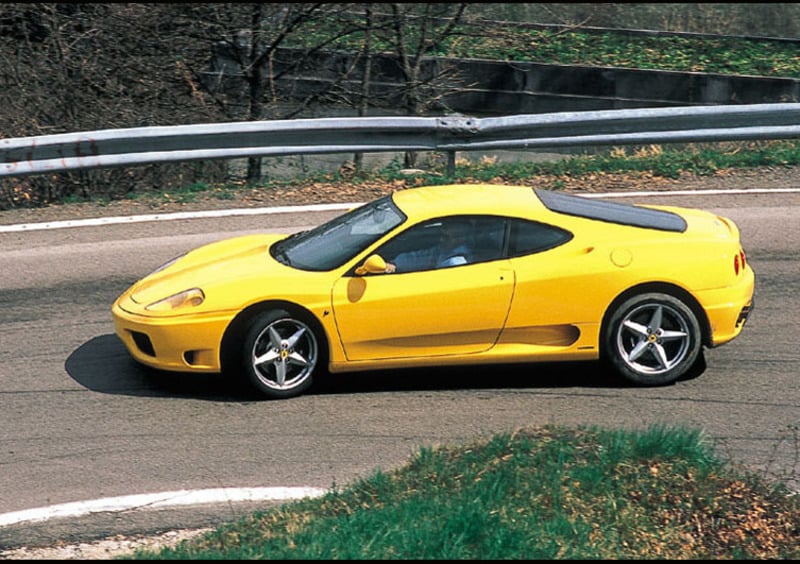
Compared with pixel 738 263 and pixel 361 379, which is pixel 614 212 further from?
pixel 361 379

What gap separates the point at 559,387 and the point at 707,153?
671cm

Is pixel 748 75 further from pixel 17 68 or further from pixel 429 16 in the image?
pixel 17 68

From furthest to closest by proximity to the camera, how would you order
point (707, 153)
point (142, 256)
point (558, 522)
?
1. point (707, 153)
2. point (142, 256)
3. point (558, 522)

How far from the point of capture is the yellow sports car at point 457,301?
8.13 m

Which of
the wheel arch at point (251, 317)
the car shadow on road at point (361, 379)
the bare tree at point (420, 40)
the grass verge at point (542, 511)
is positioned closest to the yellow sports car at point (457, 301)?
the wheel arch at point (251, 317)

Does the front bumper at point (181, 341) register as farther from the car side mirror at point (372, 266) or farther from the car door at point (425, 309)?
the car side mirror at point (372, 266)

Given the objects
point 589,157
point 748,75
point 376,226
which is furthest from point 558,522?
point 748,75

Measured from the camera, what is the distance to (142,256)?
10.9 m

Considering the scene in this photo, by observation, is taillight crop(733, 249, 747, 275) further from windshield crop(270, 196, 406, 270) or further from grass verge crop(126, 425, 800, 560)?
windshield crop(270, 196, 406, 270)

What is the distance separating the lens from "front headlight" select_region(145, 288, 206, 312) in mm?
8211

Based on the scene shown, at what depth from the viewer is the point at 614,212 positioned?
881cm

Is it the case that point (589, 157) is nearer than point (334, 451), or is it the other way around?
point (334, 451)

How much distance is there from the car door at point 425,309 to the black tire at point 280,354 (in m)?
0.26

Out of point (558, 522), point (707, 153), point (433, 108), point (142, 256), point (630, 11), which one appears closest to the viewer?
point (558, 522)
